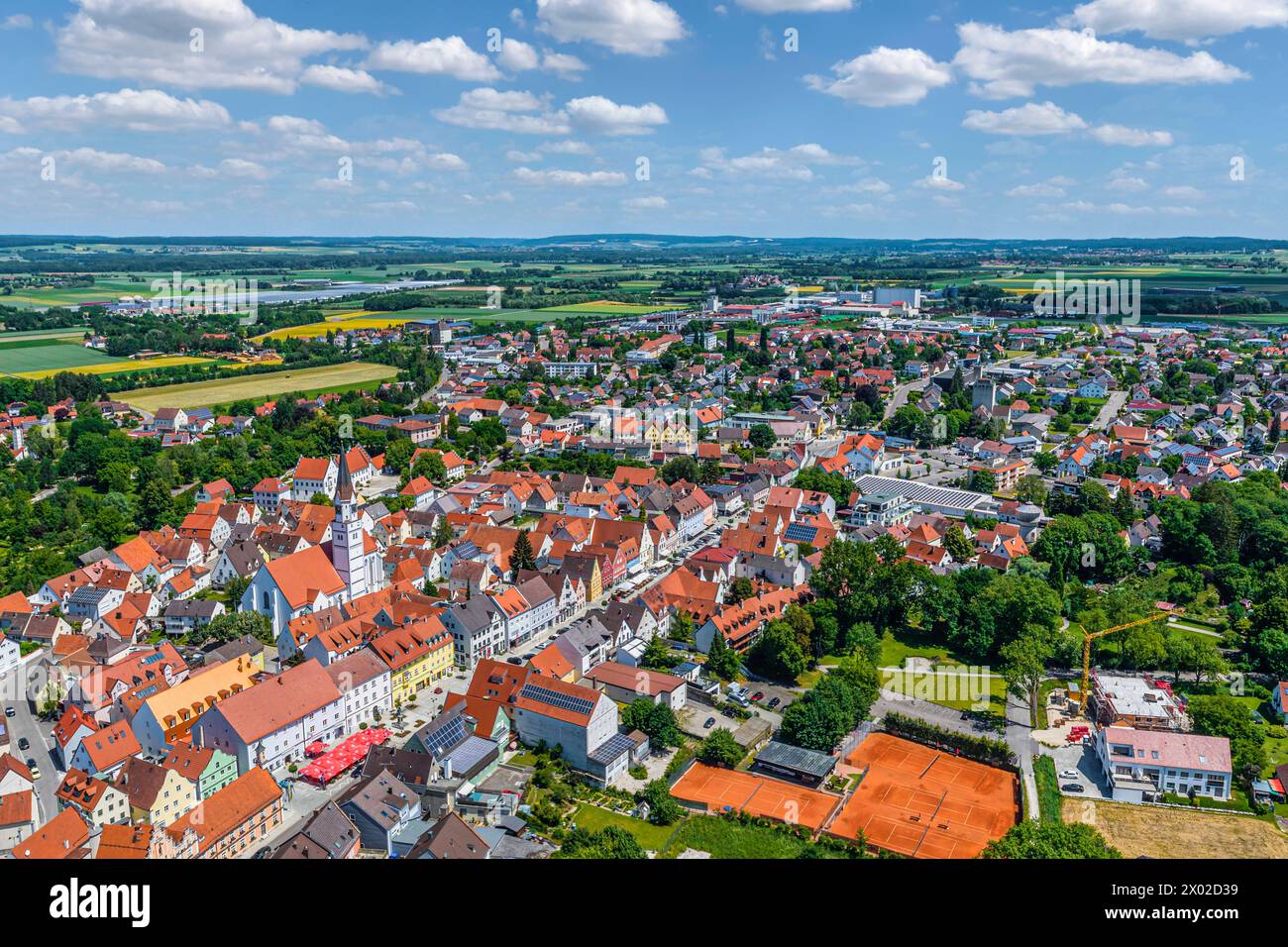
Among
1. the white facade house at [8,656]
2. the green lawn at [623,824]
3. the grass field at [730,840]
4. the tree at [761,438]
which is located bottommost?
the grass field at [730,840]

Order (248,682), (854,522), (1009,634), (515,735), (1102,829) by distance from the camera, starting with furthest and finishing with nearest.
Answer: (854,522) < (1009,634) < (248,682) < (515,735) < (1102,829)

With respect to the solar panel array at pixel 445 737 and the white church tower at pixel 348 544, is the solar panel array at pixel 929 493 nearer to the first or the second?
the white church tower at pixel 348 544

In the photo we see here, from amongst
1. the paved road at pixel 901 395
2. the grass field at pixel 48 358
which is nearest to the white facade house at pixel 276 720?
the paved road at pixel 901 395

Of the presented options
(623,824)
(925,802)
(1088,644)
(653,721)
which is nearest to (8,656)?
(653,721)

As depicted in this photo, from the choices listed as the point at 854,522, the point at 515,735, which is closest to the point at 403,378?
the point at 854,522

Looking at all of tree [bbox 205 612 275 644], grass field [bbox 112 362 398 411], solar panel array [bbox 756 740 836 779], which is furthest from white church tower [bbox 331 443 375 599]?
grass field [bbox 112 362 398 411]

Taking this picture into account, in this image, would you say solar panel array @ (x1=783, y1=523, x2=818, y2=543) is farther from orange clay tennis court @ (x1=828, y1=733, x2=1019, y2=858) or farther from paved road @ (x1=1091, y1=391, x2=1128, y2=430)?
paved road @ (x1=1091, y1=391, x2=1128, y2=430)
